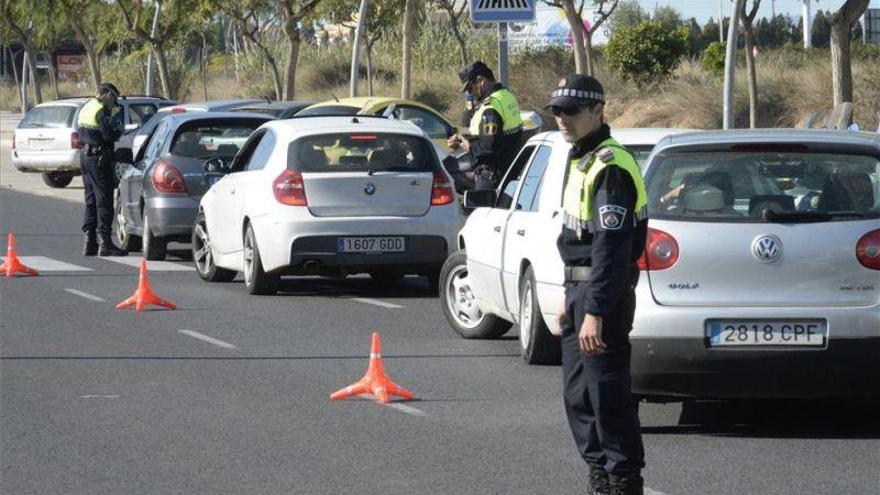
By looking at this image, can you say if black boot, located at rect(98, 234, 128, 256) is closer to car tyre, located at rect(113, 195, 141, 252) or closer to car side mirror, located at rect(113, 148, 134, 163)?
car tyre, located at rect(113, 195, 141, 252)

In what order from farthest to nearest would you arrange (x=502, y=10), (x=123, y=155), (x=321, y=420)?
(x=123, y=155), (x=502, y=10), (x=321, y=420)

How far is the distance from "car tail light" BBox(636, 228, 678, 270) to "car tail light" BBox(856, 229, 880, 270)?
3.03 feet

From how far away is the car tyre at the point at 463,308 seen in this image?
43.4 ft

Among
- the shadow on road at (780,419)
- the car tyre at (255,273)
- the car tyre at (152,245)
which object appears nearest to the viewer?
the shadow on road at (780,419)

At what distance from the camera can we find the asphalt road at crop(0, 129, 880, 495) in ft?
26.9

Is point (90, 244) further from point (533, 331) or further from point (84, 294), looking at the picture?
point (533, 331)

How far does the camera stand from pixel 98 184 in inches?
792

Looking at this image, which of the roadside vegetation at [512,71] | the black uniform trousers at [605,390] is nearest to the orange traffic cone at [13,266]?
the black uniform trousers at [605,390]

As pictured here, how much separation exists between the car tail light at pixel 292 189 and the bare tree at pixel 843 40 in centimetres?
1035

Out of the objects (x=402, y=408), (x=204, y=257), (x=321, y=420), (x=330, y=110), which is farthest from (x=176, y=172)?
(x=321, y=420)

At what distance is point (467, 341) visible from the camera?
43.4ft

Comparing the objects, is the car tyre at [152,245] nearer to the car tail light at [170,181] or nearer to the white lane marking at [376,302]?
the car tail light at [170,181]

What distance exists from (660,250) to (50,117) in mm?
27974

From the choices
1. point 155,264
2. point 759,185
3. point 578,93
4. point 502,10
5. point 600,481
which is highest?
point 502,10
